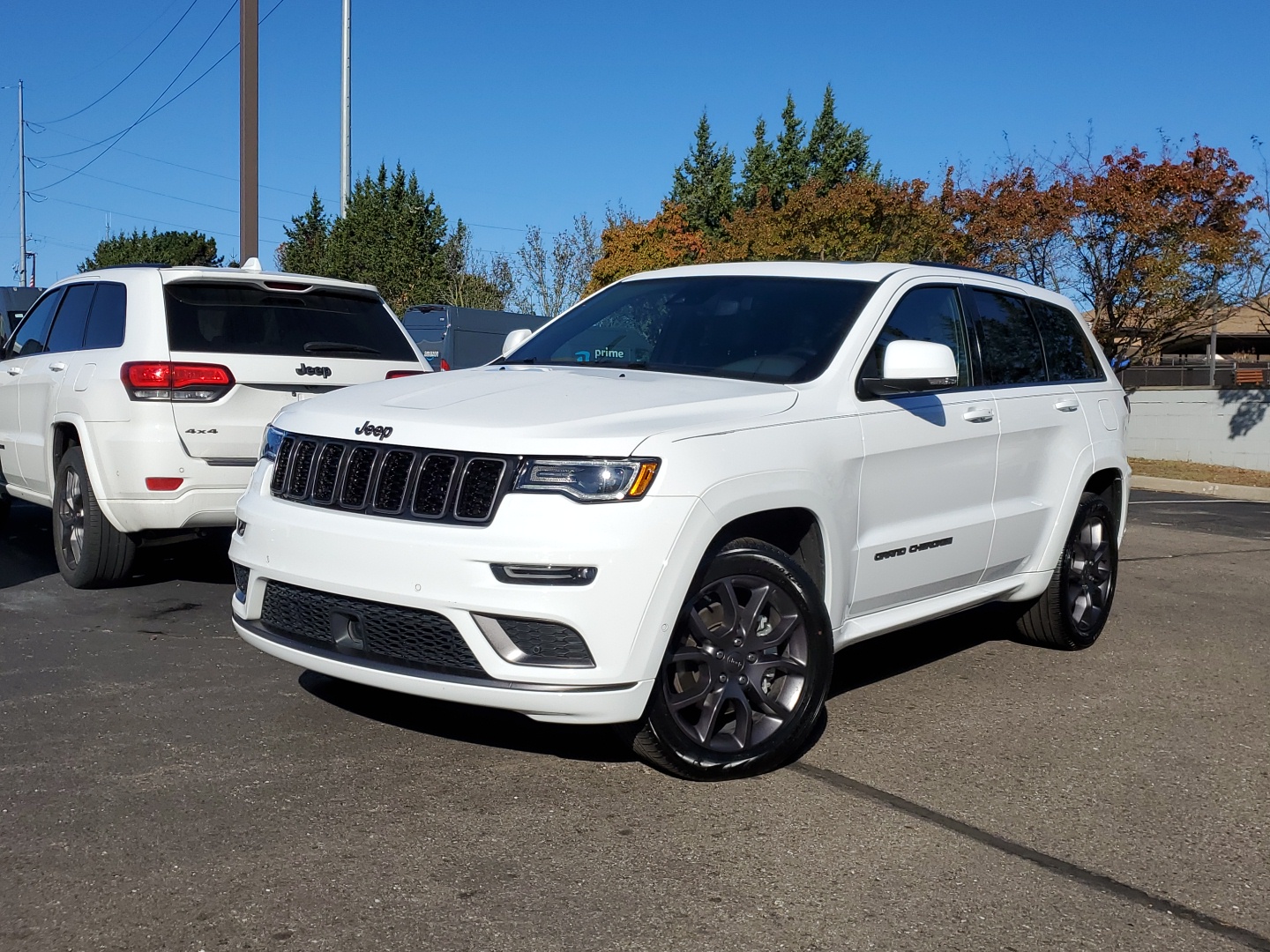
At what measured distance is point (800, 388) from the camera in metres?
4.72

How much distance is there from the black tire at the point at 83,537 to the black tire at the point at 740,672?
420 centimetres

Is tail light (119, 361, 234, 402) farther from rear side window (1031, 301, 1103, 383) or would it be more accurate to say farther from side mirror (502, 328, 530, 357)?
rear side window (1031, 301, 1103, 383)

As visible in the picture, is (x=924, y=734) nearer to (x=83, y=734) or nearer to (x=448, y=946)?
(x=448, y=946)

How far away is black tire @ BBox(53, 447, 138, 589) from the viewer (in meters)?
7.24

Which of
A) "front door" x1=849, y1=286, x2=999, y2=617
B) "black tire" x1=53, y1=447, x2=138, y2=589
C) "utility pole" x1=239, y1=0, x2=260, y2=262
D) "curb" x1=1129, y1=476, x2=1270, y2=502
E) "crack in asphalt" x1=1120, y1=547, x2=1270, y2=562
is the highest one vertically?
"utility pole" x1=239, y1=0, x2=260, y2=262

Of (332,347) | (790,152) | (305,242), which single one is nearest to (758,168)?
(790,152)

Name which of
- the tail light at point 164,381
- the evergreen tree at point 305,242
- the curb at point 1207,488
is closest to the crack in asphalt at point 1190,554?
the tail light at point 164,381

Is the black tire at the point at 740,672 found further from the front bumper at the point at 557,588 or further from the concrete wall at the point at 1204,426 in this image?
the concrete wall at the point at 1204,426

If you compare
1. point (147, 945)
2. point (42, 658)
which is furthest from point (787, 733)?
point (42, 658)

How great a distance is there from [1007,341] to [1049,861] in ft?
9.81

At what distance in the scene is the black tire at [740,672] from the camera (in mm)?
4188

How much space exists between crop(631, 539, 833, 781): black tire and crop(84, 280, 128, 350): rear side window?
4287mm

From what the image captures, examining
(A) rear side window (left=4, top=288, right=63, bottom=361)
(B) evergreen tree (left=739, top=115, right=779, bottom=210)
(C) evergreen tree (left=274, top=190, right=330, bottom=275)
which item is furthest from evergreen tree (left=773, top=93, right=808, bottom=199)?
(A) rear side window (left=4, top=288, right=63, bottom=361)

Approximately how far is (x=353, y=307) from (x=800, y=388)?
400 cm
